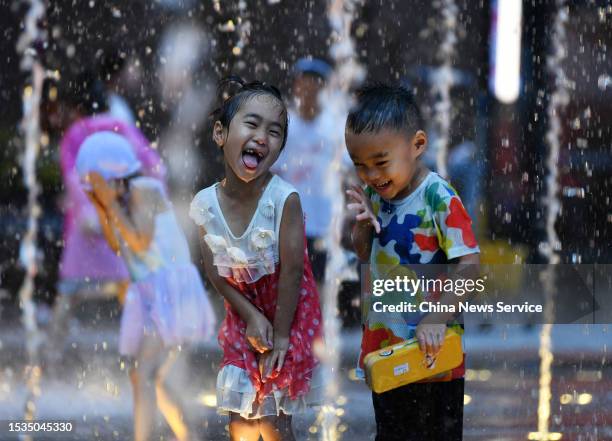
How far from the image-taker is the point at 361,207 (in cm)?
216

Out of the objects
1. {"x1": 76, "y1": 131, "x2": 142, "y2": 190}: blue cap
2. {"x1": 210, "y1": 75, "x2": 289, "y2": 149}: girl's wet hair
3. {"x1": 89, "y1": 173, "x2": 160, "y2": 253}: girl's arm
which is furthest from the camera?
{"x1": 76, "y1": 131, "x2": 142, "y2": 190}: blue cap

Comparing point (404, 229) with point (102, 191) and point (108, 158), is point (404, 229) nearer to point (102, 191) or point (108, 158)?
point (102, 191)

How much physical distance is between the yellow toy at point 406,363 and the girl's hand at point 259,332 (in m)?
0.23

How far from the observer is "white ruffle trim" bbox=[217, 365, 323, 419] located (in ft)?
7.20

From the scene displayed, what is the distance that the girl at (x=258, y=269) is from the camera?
218 cm

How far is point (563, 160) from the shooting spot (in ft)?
16.5

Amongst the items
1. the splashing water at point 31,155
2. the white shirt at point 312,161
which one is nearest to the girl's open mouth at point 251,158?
the white shirt at point 312,161

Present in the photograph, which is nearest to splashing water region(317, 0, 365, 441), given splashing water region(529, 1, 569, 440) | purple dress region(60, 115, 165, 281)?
purple dress region(60, 115, 165, 281)

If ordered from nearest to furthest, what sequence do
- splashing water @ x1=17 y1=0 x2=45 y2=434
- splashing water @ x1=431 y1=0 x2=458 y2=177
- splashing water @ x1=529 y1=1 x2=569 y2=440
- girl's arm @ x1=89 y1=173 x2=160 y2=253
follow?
girl's arm @ x1=89 y1=173 x2=160 y2=253, splashing water @ x1=17 y1=0 x2=45 y2=434, splashing water @ x1=431 y1=0 x2=458 y2=177, splashing water @ x1=529 y1=1 x2=569 y2=440

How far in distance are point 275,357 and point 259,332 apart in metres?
0.07

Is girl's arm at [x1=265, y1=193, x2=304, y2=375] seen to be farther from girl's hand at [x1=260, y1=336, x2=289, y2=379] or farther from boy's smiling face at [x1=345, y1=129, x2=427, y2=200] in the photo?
boy's smiling face at [x1=345, y1=129, x2=427, y2=200]

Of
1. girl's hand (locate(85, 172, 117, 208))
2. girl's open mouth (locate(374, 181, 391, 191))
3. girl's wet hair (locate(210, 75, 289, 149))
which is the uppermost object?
girl's hand (locate(85, 172, 117, 208))

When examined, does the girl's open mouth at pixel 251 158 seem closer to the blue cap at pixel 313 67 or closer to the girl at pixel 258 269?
the girl at pixel 258 269

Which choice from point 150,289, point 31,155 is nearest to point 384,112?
point 150,289
